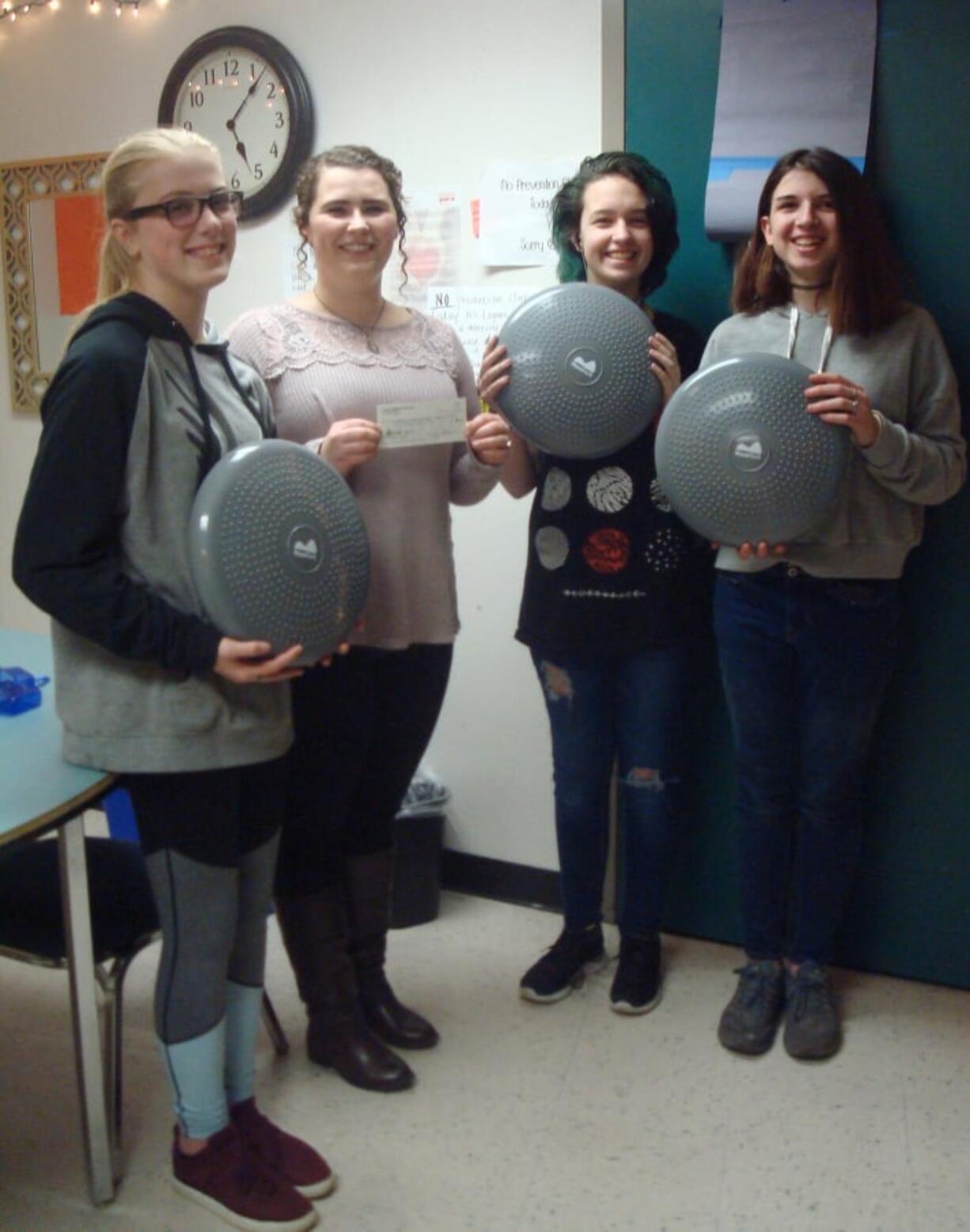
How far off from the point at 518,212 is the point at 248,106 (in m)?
0.70

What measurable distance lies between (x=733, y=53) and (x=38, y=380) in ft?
6.49

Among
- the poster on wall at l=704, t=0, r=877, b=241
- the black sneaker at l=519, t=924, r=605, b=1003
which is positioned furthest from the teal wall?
the black sneaker at l=519, t=924, r=605, b=1003

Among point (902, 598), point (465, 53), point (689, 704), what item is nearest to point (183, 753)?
point (689, 704)

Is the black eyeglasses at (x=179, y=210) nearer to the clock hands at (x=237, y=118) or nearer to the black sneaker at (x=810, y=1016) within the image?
the clock hands at (x=237, y=118)

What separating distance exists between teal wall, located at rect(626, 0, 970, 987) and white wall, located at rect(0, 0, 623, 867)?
13 cm

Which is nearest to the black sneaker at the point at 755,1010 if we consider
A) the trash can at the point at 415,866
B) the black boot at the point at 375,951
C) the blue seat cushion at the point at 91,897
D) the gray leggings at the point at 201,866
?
the black boot at the point at 375,951

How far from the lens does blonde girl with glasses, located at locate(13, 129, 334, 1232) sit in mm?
1355

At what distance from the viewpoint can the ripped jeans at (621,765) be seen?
2068 millimetres

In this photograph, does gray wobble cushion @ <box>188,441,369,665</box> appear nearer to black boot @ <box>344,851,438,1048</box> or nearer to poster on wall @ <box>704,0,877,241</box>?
black boot @ <box>344,851,438,1048</box>

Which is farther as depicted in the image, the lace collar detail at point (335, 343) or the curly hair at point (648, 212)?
the curly hair at point (648, 212)

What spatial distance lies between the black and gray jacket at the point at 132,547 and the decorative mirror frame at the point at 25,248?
5.57 feet

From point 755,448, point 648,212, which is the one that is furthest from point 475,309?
point 755,448

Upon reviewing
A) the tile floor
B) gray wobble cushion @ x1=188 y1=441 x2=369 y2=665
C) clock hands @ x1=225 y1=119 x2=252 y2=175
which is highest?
clock hands @ x1=225 y1=119 x2=252 y2=175

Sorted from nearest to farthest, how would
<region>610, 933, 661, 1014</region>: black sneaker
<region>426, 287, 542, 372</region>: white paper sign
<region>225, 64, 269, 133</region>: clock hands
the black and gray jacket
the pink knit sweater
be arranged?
the black and gray jacket → the pink knit sweater → <region>610, 933, 661, 1014</region>: black sneaker → <region>426, 287, 542, 372</region>: white paper sign → <region>225, 64, 269, 133</region>: clock hands
